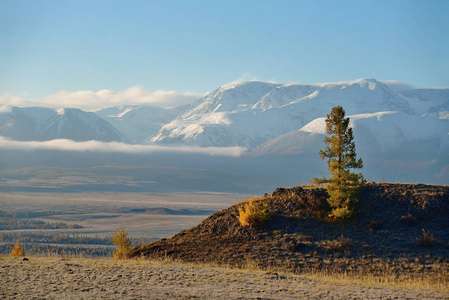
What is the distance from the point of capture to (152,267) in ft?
85.0

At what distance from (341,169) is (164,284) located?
16.5 meters

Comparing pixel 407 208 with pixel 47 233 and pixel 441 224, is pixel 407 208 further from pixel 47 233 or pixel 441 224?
pixel 47 233

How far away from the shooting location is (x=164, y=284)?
2250 centimetres

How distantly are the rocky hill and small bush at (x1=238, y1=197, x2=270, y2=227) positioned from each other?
44 cm

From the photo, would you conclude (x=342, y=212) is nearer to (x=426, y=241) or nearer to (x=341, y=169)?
(x=341, y=169)

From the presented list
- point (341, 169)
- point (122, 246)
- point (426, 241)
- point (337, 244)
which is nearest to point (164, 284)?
point (337, 244)

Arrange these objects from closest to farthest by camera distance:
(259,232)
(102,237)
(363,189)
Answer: (259,232) → (363,189) → (102,237)

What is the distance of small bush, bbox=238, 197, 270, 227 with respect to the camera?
34688 millimetres

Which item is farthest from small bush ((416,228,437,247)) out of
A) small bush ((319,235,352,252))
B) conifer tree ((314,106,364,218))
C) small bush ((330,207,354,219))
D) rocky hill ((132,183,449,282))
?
conifer tree ((314,106,364,218))

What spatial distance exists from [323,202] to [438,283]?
40.1 ft

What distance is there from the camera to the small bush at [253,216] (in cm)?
3469

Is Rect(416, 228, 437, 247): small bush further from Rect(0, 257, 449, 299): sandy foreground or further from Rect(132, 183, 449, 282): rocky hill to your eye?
Rect(0, 257, 449, 299): sandy foreground

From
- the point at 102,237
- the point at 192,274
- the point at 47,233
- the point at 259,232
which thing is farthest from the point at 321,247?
the point at 47,233

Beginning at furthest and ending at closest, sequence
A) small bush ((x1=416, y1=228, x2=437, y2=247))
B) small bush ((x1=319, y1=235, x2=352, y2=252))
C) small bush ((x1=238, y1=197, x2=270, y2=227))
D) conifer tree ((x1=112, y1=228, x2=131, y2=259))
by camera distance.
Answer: small bush ((x1=238, y1=197, x2=270, y2=227)) < conifer tree ((x1=112, y1=228, x2=131, y2=259)) < small bush ((x1=319, y1=235, x2=352, y2=252)) < small bush ((x1=416, y1=228, x2=437, y2=247))
